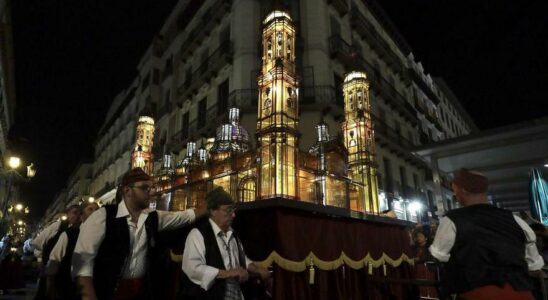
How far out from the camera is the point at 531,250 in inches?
118

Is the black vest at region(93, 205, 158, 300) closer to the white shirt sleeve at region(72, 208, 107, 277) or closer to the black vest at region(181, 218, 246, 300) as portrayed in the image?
the white shirt sleeve at region(72, 208, 107, 277)

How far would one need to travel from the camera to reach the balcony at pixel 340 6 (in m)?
20.6

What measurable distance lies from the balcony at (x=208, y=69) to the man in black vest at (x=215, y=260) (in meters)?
17.4

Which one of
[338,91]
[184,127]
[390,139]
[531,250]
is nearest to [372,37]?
[338,91]

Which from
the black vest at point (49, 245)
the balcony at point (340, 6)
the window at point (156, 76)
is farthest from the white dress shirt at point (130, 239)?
the window at point (156, 76)

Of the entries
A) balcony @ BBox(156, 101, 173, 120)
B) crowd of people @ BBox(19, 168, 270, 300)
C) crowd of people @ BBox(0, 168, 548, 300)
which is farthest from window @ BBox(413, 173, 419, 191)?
crowd of people @ BBox(19, 168, 270, 300)

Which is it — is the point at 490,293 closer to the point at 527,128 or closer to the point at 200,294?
the point at 200,294

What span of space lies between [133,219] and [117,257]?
1.25 feet

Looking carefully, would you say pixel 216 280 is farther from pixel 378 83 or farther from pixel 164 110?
pixel 164 110

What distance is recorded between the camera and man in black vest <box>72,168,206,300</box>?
8.28ft

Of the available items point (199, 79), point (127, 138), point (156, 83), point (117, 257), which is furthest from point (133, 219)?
point (127, 138)

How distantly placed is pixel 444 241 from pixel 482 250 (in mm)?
284

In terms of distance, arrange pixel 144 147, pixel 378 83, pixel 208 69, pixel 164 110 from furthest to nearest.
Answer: pixel 164 110
pixel 378 83
pixel 208 69
pixel 144 147

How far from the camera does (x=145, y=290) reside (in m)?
2.94
